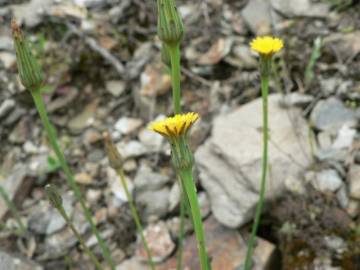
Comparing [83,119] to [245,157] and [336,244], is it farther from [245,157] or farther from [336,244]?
[336,244]

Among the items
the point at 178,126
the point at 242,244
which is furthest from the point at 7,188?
the point at 178,126

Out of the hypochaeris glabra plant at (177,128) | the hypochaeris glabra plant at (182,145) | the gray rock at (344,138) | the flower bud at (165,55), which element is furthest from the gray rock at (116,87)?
the hypochaeris glabra plant at (182,145)

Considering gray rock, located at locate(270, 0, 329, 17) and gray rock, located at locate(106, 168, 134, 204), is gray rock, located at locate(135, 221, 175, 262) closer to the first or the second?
gray rock, located at locate(106, 168, 134, 204)

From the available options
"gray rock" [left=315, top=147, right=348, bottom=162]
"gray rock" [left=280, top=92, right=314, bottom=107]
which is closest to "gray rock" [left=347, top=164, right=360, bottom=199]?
"gray rock" [left=315, top=147, right=348, bottom=162]

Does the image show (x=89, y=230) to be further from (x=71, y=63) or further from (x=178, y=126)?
(x=178, y=126)

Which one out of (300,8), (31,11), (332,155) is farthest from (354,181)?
(31,11)
